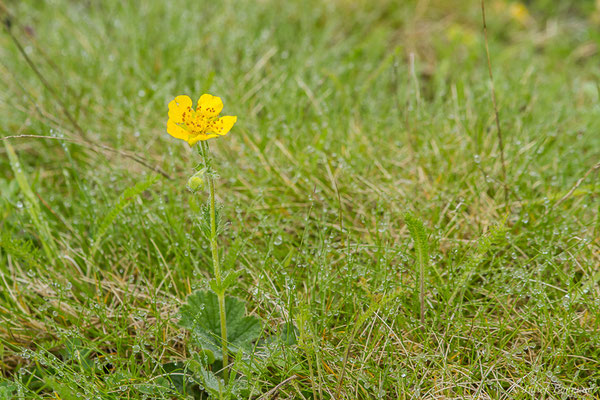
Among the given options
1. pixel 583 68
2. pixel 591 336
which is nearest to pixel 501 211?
pixel 591 336

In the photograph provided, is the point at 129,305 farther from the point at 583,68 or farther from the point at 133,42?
the point at 583,68

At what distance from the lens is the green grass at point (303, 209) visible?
1.23 m

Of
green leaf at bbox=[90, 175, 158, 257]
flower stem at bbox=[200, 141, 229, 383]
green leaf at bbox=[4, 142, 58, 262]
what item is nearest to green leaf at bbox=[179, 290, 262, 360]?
flower stem at bbox=[200, 141, 229, 383]

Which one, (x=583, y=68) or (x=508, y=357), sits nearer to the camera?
(x=508, y=357)

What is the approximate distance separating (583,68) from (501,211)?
5.74 feet

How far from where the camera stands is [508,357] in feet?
3.96

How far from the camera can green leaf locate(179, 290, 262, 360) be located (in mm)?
1249

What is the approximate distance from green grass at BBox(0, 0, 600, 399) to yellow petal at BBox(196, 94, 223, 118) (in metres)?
0.32

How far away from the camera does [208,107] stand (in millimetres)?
1178

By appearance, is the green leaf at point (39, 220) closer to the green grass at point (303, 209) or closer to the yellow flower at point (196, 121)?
the green grass at point (303, 209)

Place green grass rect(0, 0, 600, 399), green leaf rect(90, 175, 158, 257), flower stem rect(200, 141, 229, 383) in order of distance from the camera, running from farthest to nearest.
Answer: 1. green leaf rect(90, 175, 158, 257)
2. green grass rect(0, 0, 600, 399)
3. flower stem rect(200, 141, 229, 383)

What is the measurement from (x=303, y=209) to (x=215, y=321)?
0.57 m

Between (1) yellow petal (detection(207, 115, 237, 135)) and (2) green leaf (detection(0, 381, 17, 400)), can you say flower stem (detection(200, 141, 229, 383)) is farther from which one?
(2) green leaf (detection(0, 381, 17, 400))

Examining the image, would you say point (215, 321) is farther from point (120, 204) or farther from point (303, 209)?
point (303, 209)
